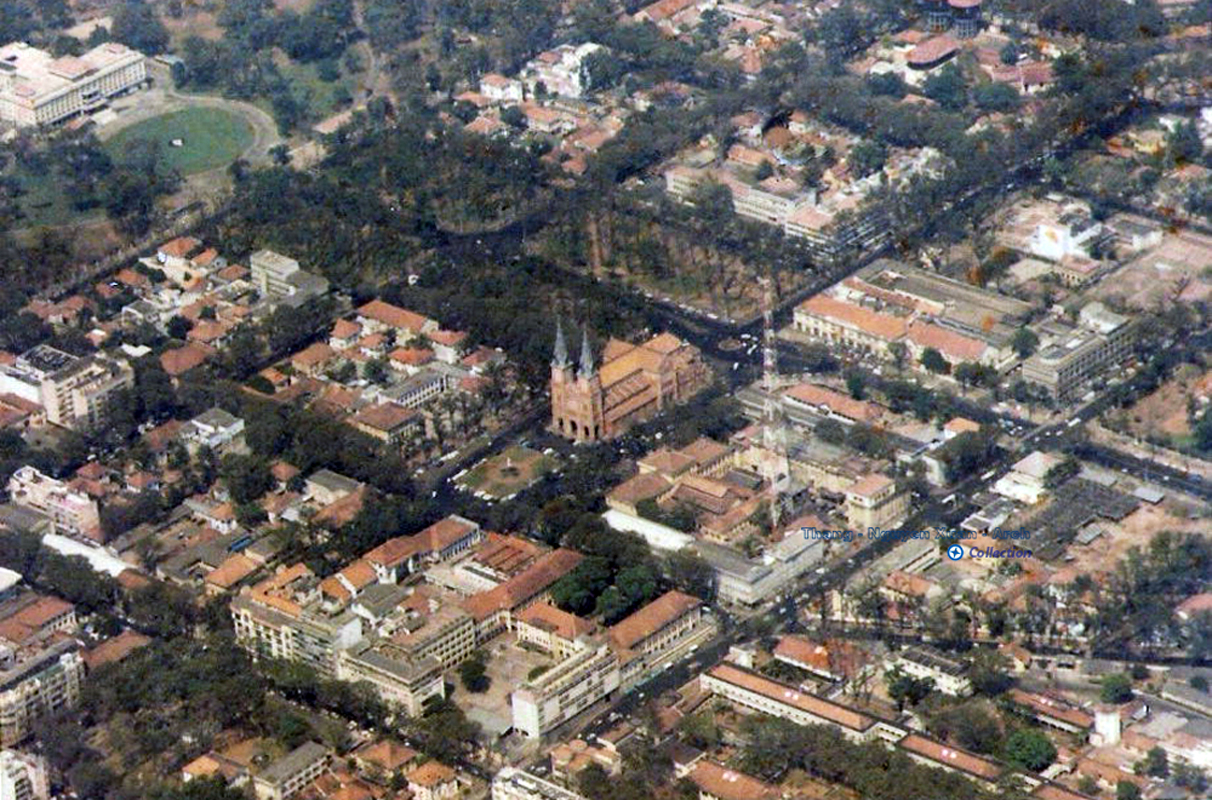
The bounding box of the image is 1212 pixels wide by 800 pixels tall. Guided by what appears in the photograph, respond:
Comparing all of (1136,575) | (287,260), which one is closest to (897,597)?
(1136,575)

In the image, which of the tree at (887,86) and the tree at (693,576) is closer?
the tree at (693,576)

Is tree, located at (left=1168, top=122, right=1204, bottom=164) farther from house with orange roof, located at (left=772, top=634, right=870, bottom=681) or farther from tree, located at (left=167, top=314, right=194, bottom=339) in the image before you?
tree, located at (left=167, top=314, right=194, bottom=339)

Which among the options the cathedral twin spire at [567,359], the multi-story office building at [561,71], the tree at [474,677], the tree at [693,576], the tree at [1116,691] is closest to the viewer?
the tree at [1116,691]

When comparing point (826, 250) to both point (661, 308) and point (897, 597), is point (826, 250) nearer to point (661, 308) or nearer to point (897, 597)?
point (661, 308)

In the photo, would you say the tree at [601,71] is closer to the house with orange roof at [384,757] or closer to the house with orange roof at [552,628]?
the house with orange roof at [552,628]

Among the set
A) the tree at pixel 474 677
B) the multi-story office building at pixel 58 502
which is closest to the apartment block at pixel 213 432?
the multi-story office building at pixel 58 502

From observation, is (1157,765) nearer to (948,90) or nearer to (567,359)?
(567,359)
